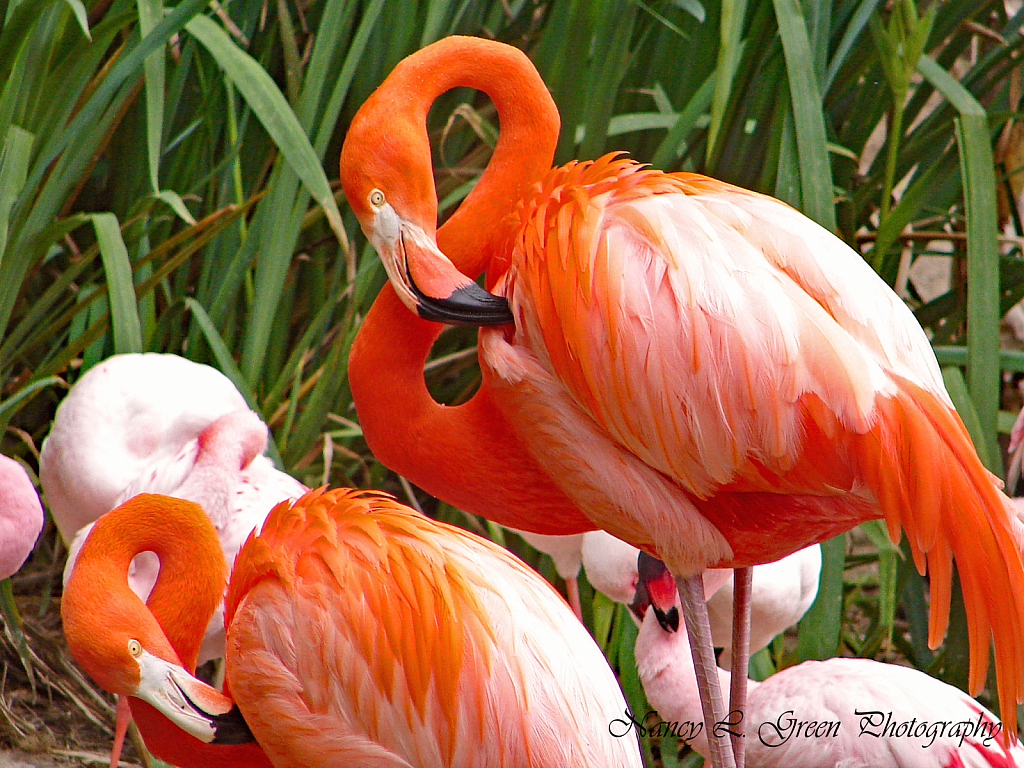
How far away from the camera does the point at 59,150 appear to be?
6.74 ft

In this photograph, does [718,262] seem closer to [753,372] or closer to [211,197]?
[753,372]

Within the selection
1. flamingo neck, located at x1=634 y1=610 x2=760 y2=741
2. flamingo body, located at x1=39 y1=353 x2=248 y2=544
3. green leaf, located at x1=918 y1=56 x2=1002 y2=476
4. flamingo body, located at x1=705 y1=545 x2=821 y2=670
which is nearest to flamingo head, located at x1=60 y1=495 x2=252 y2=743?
flamingo body, located at x1=39 y1=353 x2=248 y2=544

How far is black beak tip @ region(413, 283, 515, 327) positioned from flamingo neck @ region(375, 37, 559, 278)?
0.17 m

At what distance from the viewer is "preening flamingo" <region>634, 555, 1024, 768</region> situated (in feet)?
5.87

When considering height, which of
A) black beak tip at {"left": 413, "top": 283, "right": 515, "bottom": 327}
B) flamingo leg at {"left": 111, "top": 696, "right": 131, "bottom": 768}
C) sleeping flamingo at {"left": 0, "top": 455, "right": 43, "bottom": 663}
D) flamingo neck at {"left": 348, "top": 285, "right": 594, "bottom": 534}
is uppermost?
black beak tip at {"left": 413, "top": 283, "right": 515, "bottom": 327}

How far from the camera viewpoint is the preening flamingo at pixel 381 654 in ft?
4.52

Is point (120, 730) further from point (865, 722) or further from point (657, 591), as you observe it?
point (865, 722)

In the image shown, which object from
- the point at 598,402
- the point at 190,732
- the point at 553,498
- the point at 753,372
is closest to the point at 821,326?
the point at 753,372

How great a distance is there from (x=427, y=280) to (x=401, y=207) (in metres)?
0.11

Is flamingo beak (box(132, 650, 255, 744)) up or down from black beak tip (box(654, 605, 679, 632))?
up

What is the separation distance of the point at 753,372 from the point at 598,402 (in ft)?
0.63

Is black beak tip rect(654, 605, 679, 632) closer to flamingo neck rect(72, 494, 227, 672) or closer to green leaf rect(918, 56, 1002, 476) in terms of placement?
green leaf rect(918, 56, 1002, 476)

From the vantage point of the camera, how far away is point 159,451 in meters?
2.28

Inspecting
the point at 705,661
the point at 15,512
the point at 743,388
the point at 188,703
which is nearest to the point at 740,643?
the point at 705,661
